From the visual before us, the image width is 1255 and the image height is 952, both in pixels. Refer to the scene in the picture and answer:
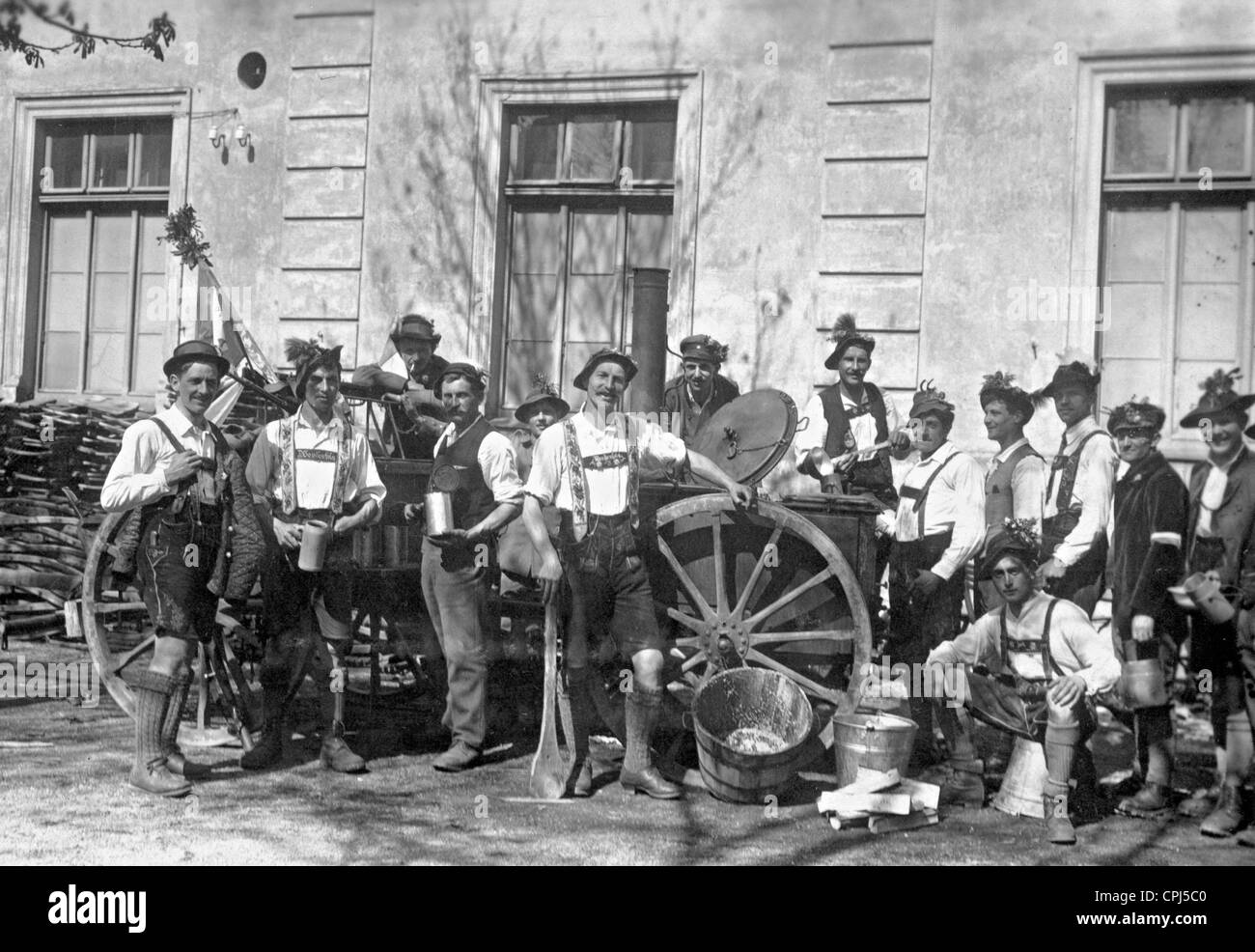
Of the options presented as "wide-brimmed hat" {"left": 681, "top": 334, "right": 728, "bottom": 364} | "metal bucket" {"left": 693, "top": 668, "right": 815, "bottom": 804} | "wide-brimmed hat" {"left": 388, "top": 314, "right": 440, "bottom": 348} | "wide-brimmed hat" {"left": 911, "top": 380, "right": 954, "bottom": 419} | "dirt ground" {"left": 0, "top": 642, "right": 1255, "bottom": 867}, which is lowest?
"dirt ground" {"left": 0, "top": 642, "right": 1255, "bottom": 867}

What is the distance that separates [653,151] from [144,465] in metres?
4.39

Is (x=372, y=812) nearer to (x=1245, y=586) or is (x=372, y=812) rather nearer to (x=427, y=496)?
(x=427, y=496)

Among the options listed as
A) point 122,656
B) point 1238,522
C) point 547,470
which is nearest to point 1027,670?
point 1238,522

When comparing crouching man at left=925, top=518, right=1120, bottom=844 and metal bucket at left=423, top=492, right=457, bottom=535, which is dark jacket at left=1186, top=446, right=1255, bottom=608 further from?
metal bucket at left=423, top=492, right=457, bottom=535

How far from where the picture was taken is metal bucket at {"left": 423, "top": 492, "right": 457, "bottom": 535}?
5461 millimetres

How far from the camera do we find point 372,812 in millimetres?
4832

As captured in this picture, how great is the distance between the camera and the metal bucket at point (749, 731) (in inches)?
199

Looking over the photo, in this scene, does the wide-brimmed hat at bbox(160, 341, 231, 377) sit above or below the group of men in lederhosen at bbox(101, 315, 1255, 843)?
above

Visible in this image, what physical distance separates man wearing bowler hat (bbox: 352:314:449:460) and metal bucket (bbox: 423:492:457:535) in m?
0.89

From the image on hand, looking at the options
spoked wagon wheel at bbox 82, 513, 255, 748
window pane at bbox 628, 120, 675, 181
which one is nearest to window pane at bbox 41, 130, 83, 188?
window pane at bbox 628, 120, 675, 181

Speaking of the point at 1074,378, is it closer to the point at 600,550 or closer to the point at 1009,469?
the point at 1009,469

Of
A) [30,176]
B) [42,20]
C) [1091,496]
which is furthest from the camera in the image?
[30,176]

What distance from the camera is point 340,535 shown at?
5.41 meters

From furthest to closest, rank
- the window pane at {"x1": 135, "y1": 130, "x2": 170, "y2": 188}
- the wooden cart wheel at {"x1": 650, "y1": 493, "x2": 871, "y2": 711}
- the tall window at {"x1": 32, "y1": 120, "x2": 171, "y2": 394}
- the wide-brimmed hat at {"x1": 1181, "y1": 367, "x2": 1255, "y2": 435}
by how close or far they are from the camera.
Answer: the window pane at {"x1": 135, "y1": 130, "x2": 170, "y2": 188}
the tall window at {"x1": 32, "y1": 120, "x2": 171, "y2": 394}
the wooden cart wheel at {"x1": 650, "y1": 493, "x2": 871, "y2": 711}
the wide-brimmed hat at {"x1": 1181, "y1": 367, "x2": 1255, "y2": 435}
